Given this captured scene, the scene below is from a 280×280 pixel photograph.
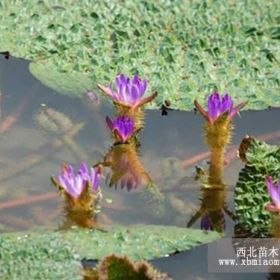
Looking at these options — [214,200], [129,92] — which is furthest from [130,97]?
[214,200]

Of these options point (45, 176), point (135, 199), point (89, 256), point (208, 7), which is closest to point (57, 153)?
point (45, 176)

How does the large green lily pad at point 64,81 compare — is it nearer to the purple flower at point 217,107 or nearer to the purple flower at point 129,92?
the purple flower at point 129,92

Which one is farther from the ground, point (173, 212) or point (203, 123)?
point (203, 123)

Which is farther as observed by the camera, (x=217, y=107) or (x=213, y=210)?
(x=217, y=107)

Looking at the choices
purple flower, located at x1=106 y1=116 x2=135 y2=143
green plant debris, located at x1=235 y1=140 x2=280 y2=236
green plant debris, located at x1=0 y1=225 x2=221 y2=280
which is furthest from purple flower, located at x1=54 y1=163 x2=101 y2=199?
green plant debris, located at x1=235 y1=140 x2=280 y2=236

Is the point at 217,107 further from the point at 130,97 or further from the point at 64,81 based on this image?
the point at 64,81

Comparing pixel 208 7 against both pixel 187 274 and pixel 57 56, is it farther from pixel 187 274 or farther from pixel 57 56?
pixel 187 274
